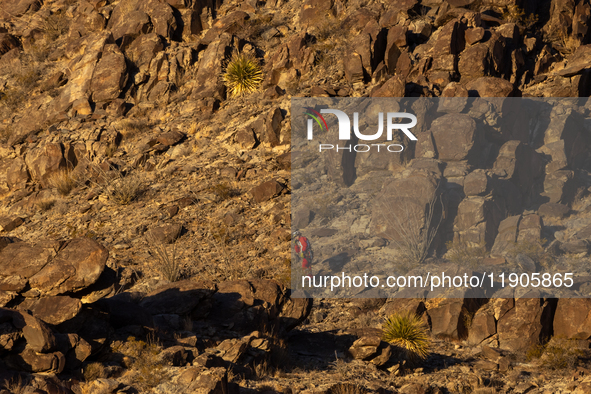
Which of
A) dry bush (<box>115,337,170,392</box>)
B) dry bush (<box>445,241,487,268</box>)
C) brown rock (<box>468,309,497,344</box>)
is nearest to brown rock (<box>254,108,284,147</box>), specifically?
dry bush (<box>445,241,487,268</box>)

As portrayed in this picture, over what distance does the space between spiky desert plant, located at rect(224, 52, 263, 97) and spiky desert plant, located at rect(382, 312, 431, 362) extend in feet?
39.4

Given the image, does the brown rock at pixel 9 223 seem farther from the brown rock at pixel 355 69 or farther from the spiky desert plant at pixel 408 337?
the spiky desert plant at pixel 408 337

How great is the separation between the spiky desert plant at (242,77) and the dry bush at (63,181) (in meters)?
6.55

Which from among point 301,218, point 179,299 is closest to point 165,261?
point 179,299

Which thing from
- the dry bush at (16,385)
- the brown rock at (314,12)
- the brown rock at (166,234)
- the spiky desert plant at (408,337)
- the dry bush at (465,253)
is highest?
the brown rock at (314,12)

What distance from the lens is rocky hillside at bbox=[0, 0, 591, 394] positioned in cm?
756

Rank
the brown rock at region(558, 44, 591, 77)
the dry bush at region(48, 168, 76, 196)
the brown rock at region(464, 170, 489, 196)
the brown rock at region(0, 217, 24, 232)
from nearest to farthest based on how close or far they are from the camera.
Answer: the brown rock at region(464, 170, 489, 196)
the brown rock at region(0, 217, 24, 232)
the brown rock at region(558, 44, 591, 77)
the dry bush at region(48, 168, 76, 196)

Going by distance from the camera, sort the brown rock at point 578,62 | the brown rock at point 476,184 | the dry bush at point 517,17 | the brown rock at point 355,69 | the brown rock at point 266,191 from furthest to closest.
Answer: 1. the dry bush at point 517,17
2. the brown rock at point 355,69
3. the brown rock at point 578,62
4. the brown rock at point 266,191
5. the brown rock at point 476,184

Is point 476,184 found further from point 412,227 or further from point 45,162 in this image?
point 45,162

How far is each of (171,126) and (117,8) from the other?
28.8 ft

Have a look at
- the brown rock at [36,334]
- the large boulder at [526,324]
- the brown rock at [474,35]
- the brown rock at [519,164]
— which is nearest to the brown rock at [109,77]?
the brown rock at [474,35]

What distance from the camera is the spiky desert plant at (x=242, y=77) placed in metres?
19.7

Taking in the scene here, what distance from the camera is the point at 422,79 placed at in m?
17.2

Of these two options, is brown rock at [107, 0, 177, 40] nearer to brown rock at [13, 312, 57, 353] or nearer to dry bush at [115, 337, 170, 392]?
dry bush at [115, 337, 170, 392]
